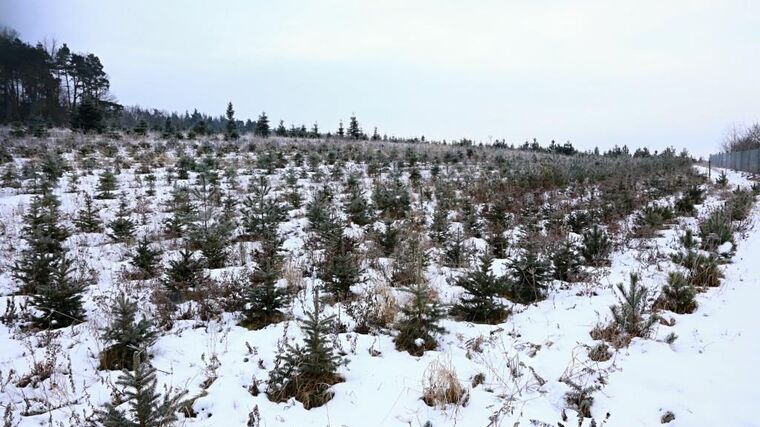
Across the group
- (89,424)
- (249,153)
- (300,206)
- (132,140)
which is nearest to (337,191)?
(300,206)

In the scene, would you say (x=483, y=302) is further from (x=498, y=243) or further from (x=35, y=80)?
(x=35, y=80)

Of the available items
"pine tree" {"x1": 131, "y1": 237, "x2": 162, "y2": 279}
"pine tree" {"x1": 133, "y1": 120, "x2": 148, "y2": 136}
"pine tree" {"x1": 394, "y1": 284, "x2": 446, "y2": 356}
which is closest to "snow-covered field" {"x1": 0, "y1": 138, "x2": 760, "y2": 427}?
"pine tree" {"x1": 394, "y1": 284, "x2": 446, "y2": 356}

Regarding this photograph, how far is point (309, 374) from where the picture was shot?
13.0 ft

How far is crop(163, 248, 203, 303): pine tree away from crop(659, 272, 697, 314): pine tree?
6.84 metres

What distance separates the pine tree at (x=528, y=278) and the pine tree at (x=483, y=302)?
575 mm

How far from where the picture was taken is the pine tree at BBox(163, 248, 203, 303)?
5.73 metres

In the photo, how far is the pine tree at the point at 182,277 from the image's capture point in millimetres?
5727

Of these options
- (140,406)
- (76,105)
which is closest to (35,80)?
(76,105)

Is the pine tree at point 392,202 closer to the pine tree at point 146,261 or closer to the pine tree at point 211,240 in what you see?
the pine tree at point 211,240

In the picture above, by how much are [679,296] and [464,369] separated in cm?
351

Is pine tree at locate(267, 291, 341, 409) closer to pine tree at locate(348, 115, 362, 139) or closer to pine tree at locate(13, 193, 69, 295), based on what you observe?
pine tree at locate(13, 193, 69, 295)

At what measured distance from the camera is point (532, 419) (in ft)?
11.3

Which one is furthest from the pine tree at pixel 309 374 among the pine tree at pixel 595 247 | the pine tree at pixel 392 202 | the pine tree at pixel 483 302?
the pine tree at pixel 392 202

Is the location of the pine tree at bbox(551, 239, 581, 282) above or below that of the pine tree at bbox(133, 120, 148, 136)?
below
